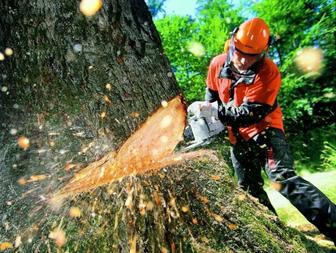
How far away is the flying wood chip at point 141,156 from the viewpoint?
1.99 metres

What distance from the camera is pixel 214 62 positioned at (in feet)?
10.5

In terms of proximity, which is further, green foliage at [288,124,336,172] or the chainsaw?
green foliage at [288,124,336,172]

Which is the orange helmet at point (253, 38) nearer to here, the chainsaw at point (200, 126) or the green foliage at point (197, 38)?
the chainsaw at point (200, 126)

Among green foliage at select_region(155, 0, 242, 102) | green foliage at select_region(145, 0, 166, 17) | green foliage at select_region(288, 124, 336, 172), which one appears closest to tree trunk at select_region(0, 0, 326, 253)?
green foliage at select_region(288, 124, 336, 172)

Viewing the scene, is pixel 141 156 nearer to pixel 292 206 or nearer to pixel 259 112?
pixel 259 112

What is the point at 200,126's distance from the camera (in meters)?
2.59

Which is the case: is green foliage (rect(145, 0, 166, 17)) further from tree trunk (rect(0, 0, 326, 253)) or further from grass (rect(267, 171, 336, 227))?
tree trunk (rect(0, 0, 326, 253))

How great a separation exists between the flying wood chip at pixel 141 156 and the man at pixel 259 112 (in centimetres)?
68

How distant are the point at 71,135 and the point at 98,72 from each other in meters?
0.42

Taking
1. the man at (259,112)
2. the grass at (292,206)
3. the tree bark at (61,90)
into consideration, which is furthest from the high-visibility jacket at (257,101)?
the grass at (292,206)

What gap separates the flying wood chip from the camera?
6.54ft

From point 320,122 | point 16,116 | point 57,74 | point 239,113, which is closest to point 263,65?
point 239,113

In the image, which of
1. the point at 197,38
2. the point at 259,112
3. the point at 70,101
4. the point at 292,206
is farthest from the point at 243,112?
the point at 197,38

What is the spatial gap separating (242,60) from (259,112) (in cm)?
47
